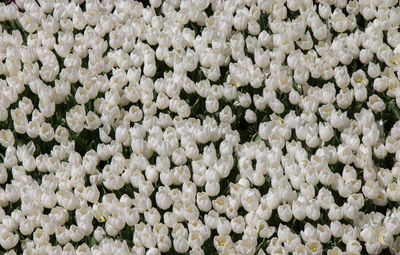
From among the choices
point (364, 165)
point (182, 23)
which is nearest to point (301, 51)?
point (182, 23)

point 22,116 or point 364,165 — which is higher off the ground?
point 364,165

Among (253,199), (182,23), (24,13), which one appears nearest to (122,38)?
(182,23)

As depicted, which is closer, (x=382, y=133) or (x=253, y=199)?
(x=253, y=199)

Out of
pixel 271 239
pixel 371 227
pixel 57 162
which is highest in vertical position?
pixel 371 227

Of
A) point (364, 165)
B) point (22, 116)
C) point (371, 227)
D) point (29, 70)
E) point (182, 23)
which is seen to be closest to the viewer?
point (371, 227)

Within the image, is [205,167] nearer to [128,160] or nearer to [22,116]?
[128,160]

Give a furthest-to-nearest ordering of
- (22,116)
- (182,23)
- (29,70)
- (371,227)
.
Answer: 1. (182,23)
2. (29,70)
3. (22,116)
4. (371,227)

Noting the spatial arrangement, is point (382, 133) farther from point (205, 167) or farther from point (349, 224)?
point (205, 167)
